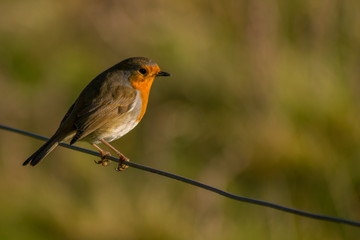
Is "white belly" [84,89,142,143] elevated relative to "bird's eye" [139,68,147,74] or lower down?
lower down

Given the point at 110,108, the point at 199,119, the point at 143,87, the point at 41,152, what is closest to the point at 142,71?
the point at 143,87

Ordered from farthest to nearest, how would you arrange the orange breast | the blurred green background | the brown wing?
the blurred green background
the orange breast
the brown wing

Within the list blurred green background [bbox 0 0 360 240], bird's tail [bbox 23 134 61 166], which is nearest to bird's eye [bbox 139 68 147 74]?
bird's tail [bbox 23 134 61 166]

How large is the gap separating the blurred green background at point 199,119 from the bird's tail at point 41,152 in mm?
920

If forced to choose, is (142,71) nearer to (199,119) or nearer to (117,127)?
(117,127)

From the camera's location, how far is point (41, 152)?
3.30 metres

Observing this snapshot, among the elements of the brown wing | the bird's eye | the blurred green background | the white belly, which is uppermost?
the bird's eye

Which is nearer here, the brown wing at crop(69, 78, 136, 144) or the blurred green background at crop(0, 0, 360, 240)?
the brown wing at crop(69, 78, 136, 144)

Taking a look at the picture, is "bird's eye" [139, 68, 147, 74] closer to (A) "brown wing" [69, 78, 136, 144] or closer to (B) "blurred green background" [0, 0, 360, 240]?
(A) "brown wing" [69, 78, 136, 144]

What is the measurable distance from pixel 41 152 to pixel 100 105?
1.52ft

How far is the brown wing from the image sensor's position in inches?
136

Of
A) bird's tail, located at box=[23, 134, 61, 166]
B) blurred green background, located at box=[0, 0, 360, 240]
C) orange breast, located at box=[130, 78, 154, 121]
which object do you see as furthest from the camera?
blurred green background, located at box=[0, 0, 360, 240]

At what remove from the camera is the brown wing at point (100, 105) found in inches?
136

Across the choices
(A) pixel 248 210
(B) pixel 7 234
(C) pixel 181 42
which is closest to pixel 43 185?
(B) pixel 7 234
